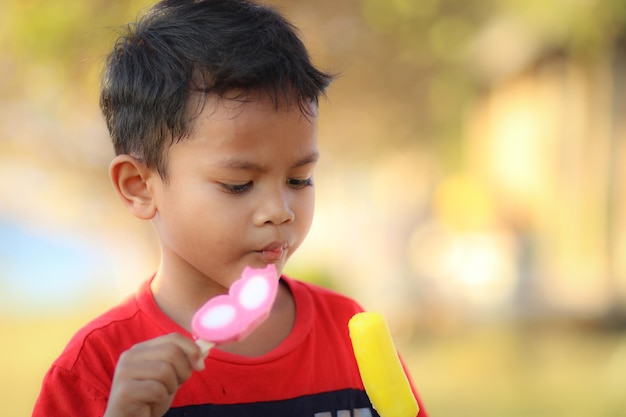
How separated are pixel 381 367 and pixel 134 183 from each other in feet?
2.60

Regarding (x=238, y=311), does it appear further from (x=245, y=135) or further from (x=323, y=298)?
(x=323, y=298)

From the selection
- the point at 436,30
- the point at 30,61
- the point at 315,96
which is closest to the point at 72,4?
the point at 30,61

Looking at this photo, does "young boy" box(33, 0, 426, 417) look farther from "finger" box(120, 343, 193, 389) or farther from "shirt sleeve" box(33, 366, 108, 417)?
"finger" box(120, 343, 193, 389)

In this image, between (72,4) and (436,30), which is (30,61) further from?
(436,30)

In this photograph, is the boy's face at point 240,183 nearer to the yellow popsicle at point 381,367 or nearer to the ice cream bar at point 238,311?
the ice cream bar at point 238,311

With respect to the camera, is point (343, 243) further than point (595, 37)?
Yes

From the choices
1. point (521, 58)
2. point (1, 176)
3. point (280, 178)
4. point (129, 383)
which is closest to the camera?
point (129, 383)

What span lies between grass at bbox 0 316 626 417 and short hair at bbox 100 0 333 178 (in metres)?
5.14

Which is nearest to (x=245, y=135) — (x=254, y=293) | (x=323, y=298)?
(x=254, y=293)

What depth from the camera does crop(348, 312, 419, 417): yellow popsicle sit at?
2.14m

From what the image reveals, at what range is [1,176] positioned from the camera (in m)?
10.5

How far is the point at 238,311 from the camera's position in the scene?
1.90 meters

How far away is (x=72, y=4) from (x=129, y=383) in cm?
622

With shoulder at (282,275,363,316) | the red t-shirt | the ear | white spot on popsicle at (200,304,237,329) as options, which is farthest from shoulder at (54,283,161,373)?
shoulder at (282,275,363,316)
